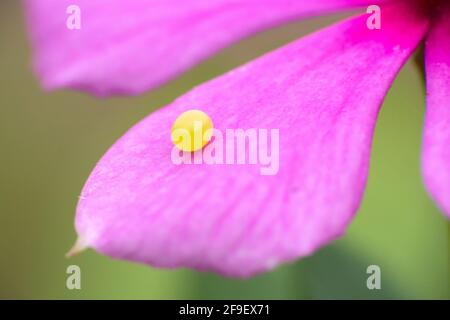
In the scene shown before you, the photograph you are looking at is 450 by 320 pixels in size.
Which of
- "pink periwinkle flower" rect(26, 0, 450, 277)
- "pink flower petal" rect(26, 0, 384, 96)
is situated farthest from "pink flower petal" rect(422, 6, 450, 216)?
"pink flower petal" rect(26, 0, 384, 96)

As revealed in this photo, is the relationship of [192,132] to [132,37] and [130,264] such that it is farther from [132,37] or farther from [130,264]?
[130,264]

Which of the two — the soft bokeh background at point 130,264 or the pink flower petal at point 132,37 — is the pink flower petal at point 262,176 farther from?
the soft bokeh background at point 130,264

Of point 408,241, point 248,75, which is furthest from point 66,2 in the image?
point 408,241

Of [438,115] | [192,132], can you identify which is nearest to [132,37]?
[192,132]

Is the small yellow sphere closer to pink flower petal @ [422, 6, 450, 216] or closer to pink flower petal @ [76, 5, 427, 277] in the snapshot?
pink flower petal @ [76, 5, 427, 277]

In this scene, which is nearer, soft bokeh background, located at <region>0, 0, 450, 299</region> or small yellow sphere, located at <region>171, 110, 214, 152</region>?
small yellow sphere, located at <region>171, 110, 214, 152</region>

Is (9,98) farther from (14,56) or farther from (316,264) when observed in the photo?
(316,264)

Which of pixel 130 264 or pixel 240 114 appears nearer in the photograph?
pixel 240 114
